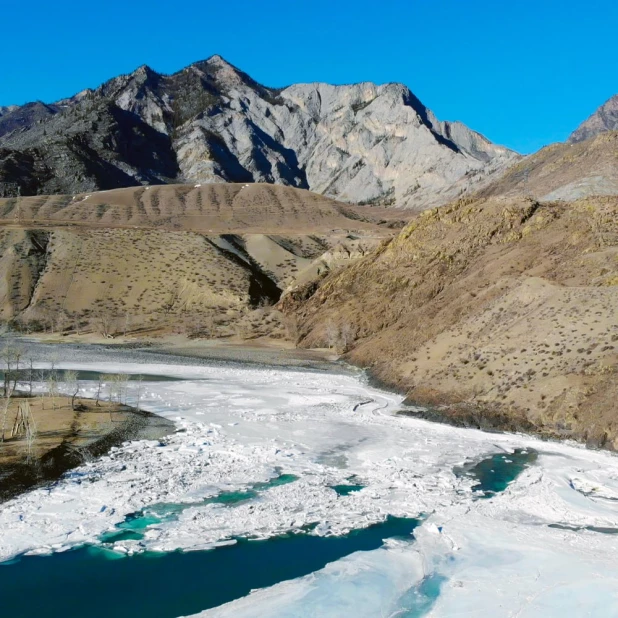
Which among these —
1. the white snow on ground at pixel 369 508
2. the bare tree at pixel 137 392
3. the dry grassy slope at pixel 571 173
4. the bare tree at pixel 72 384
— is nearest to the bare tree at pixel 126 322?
the bare tree at pixel 137 392

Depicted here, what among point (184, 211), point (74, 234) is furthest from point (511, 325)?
point (184, 211)

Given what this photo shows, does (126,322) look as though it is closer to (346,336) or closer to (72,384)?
(346,336)

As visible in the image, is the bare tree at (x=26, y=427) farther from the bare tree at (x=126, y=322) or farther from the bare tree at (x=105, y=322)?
the bare tree at (x=126, y=322)

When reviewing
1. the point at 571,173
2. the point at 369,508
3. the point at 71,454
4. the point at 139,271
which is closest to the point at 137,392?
the point at 71,454

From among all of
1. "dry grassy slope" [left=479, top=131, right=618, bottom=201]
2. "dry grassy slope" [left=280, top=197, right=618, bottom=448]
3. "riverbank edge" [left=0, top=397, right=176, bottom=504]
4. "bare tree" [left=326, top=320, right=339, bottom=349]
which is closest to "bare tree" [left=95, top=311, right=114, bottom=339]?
"dry grassy slope" [left=280, top=197, right=618, bottom=448]

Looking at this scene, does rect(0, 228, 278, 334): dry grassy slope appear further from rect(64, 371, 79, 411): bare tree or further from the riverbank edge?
the riverbank edge
